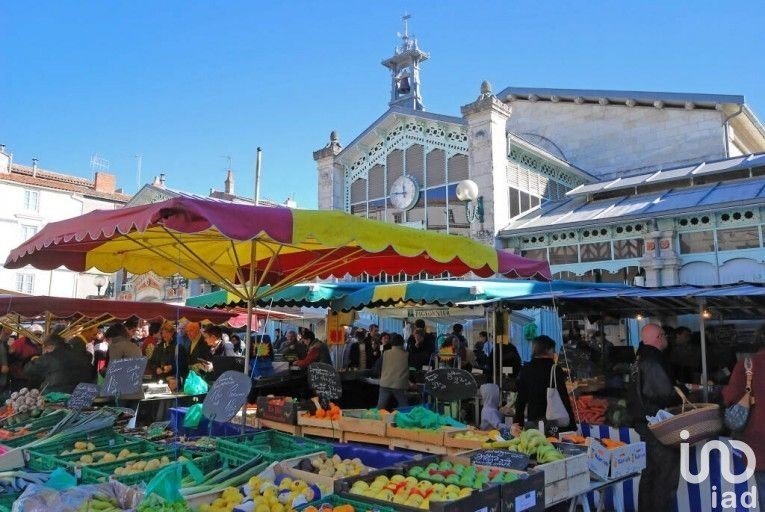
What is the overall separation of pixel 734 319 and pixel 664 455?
820cm

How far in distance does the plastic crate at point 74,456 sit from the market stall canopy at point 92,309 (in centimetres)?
414

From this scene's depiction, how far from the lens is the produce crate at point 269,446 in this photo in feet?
14.2

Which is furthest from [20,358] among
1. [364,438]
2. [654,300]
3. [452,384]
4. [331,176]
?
[331,176]

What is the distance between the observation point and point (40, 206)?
38.8 metres

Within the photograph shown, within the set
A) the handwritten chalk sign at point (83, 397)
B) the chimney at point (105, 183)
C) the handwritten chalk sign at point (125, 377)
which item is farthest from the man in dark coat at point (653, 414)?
the chimney at point (105, 183)

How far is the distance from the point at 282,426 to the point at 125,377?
1.88 meters

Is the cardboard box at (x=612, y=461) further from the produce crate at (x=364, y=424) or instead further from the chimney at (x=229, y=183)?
the chimney at (x=229, y=183)

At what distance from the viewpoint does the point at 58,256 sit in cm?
626

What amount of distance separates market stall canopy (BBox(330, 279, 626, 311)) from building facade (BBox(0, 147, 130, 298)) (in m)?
29.9

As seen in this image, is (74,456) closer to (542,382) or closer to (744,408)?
(542,382)

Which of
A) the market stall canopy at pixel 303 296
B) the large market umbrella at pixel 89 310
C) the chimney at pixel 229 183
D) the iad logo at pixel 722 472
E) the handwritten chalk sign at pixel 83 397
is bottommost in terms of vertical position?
the iad logo at pixel 722 472

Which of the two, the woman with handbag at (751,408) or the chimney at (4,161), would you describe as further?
the chimney at (4,161)

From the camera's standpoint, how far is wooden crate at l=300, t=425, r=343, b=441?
21.2 feet

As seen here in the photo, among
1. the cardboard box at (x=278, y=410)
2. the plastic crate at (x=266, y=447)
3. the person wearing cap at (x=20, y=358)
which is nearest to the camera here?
the plastic crate at (x=266, y=447)
